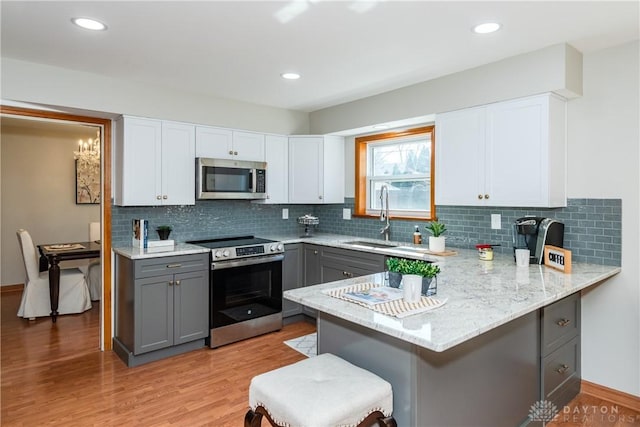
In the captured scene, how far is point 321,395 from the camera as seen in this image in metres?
1.50

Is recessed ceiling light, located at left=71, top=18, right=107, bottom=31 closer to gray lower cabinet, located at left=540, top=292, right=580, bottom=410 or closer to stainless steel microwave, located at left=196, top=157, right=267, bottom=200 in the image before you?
stainless steel microwave, located at left=196, top=157, right=267, bottom=200

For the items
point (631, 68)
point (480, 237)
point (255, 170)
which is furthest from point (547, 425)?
point (255, 170)

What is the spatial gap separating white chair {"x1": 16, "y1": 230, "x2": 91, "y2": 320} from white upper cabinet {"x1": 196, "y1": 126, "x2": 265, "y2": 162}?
2298 mm

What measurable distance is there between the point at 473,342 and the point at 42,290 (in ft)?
15.3

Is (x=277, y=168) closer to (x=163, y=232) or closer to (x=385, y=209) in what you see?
(x=385, y=209)

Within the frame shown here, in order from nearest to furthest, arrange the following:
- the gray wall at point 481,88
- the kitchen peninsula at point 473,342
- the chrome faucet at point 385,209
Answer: the kitchen peninsula at point 473,342 → the gray wall at point 481,88 → the chrome faucet at point 385,209

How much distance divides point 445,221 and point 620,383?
1.72 m

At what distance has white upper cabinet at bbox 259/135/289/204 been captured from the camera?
171 inches

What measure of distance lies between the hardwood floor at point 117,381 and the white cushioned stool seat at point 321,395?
1.00 m

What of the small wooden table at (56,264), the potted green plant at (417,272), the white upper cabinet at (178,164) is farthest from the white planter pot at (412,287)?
the small wooden table at (56,264)

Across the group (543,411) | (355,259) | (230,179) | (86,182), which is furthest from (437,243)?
(86,182)

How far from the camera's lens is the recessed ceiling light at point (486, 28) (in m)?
2.30

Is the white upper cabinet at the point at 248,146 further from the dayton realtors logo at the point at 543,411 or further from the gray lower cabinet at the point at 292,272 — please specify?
the dayton realtors logo at the point at 543,411

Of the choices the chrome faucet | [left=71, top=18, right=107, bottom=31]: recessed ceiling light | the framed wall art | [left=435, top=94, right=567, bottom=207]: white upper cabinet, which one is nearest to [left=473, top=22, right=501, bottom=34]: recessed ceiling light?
[left=435, top=94, right=567, bottom=207]: white upper cabinet
